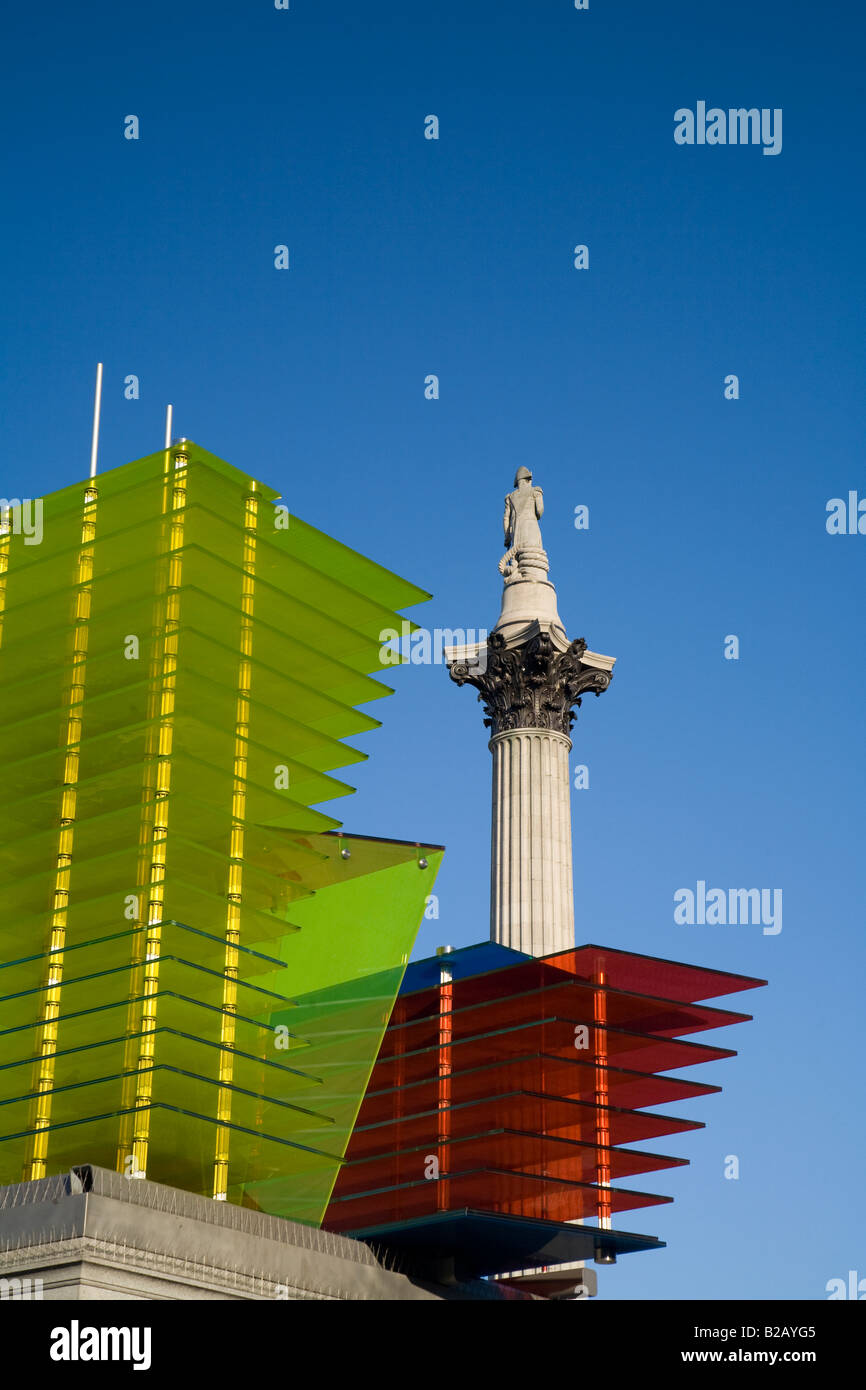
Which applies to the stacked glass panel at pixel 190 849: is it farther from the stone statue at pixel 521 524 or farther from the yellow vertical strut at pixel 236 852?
the stone statue at pixel 521 524

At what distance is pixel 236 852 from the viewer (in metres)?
38.0

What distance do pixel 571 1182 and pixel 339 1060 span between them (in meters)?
4.99

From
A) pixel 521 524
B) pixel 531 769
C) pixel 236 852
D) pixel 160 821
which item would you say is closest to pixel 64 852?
pixel 160 821

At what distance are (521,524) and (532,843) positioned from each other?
37.2ft

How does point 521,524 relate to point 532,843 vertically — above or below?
above

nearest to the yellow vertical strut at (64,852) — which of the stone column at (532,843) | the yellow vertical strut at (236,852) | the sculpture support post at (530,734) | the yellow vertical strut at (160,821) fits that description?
the yellow vertical strut at (160,821)

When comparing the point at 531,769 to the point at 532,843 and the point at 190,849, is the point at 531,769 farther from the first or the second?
the point at 190,849

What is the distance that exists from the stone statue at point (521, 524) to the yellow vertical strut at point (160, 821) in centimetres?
2030

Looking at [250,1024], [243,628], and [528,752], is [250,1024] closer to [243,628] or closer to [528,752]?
[243,628]

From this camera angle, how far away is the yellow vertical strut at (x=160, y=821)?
3481 cm

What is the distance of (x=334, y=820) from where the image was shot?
39812 mm

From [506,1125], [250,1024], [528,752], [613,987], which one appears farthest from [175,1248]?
[528,752]
